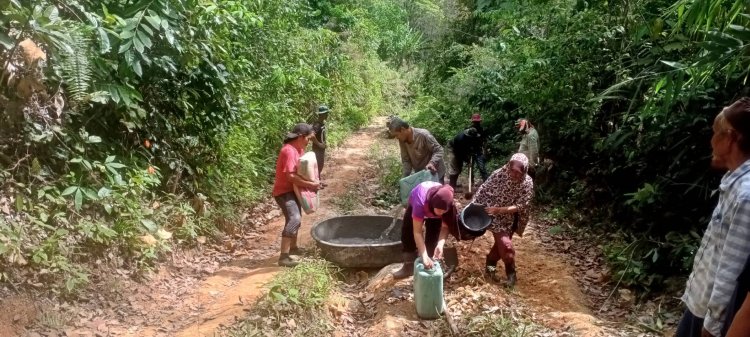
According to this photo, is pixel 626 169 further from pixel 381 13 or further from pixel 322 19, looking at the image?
pixel 381 13

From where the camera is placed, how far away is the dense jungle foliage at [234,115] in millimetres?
4160

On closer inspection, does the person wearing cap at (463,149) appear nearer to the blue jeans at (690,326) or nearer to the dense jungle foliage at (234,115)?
the dense jungle foliage at (234,115)

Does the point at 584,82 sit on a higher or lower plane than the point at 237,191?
higher

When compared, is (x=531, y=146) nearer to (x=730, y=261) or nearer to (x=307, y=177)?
(x=307, y=177)

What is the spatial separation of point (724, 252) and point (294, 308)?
3392 mm

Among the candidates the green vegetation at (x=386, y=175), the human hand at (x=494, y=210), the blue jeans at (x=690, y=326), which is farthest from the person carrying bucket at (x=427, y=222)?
the green vegetation at (x=386, y=175)

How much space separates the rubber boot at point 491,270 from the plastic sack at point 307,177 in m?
1.98

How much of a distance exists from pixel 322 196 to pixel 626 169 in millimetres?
4775

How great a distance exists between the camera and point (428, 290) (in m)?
4.58

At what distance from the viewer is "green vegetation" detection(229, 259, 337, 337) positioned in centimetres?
448

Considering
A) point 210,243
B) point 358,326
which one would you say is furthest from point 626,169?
point 210,243

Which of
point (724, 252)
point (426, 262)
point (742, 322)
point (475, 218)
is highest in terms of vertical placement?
point (724, 252)

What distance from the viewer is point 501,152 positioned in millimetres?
11867

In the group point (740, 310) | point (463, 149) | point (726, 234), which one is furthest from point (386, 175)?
point (740, 310)
